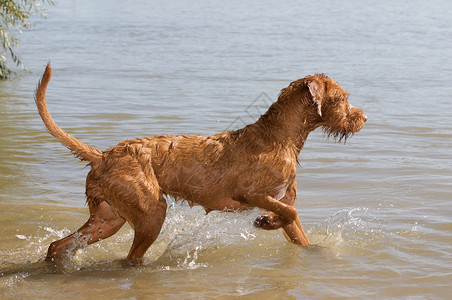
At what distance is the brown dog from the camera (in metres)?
5.68

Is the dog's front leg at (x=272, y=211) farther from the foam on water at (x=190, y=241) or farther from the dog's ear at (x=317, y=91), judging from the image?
the dog's ear at (x=317, y=91)

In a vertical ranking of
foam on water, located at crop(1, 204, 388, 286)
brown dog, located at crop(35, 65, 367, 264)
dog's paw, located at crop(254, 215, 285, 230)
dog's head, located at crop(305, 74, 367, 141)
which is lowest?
foam on water, located at crop(1, 204, 388, 286)

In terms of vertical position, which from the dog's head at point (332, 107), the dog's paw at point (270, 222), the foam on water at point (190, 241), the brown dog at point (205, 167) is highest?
the dog's head at point (332, 107)

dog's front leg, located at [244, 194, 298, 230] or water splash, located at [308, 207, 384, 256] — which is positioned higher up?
dog's front leg, located at [244, 194, 298, 230]

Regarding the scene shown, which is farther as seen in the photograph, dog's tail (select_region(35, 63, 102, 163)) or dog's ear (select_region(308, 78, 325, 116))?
dog's ear (select_region(308, 78, 325, 116))

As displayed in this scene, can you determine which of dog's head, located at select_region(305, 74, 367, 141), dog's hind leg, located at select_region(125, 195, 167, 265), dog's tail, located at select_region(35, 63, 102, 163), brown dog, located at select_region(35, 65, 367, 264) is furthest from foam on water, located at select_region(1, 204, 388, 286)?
dog's head, located at select_region(305, 74, 367, 141)

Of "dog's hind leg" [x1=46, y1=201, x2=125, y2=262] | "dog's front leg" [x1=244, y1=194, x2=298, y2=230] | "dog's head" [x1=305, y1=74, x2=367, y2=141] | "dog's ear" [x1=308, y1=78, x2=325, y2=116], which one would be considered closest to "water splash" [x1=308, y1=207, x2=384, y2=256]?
"dog's front leg" [x1=244, y1=194, x2=298, y2=230]

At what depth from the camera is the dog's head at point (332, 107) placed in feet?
19.4

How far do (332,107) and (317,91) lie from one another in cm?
24

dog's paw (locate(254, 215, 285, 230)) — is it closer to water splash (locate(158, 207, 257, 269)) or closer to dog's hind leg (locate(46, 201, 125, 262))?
water splash (locate(158, 207, 257, 269))

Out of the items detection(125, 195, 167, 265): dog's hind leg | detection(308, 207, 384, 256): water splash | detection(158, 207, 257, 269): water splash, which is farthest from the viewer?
detection(308, 207, 384, 256): water splash

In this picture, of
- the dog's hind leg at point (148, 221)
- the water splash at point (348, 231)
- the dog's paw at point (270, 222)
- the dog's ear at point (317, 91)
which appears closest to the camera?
the dog's hind leg at point (148, 221)

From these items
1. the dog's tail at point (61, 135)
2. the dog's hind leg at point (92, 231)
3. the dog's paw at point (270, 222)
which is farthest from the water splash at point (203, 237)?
the dog's tail at point (61, 135)

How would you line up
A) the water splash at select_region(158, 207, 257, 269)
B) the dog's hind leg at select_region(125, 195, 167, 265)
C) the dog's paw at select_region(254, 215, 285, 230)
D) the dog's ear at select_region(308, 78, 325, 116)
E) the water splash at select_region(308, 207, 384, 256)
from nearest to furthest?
the dog's hind leg at select_region(125, 195, 167, 265) < the dog's ear at select_region(308, 78, 325, 116) < the dog's paw at select_region(254, 215, 285, 230) < the water splash at select_region(158, 207, 257, 269) < the water splash at select_region(308, 207, 384, 256)
